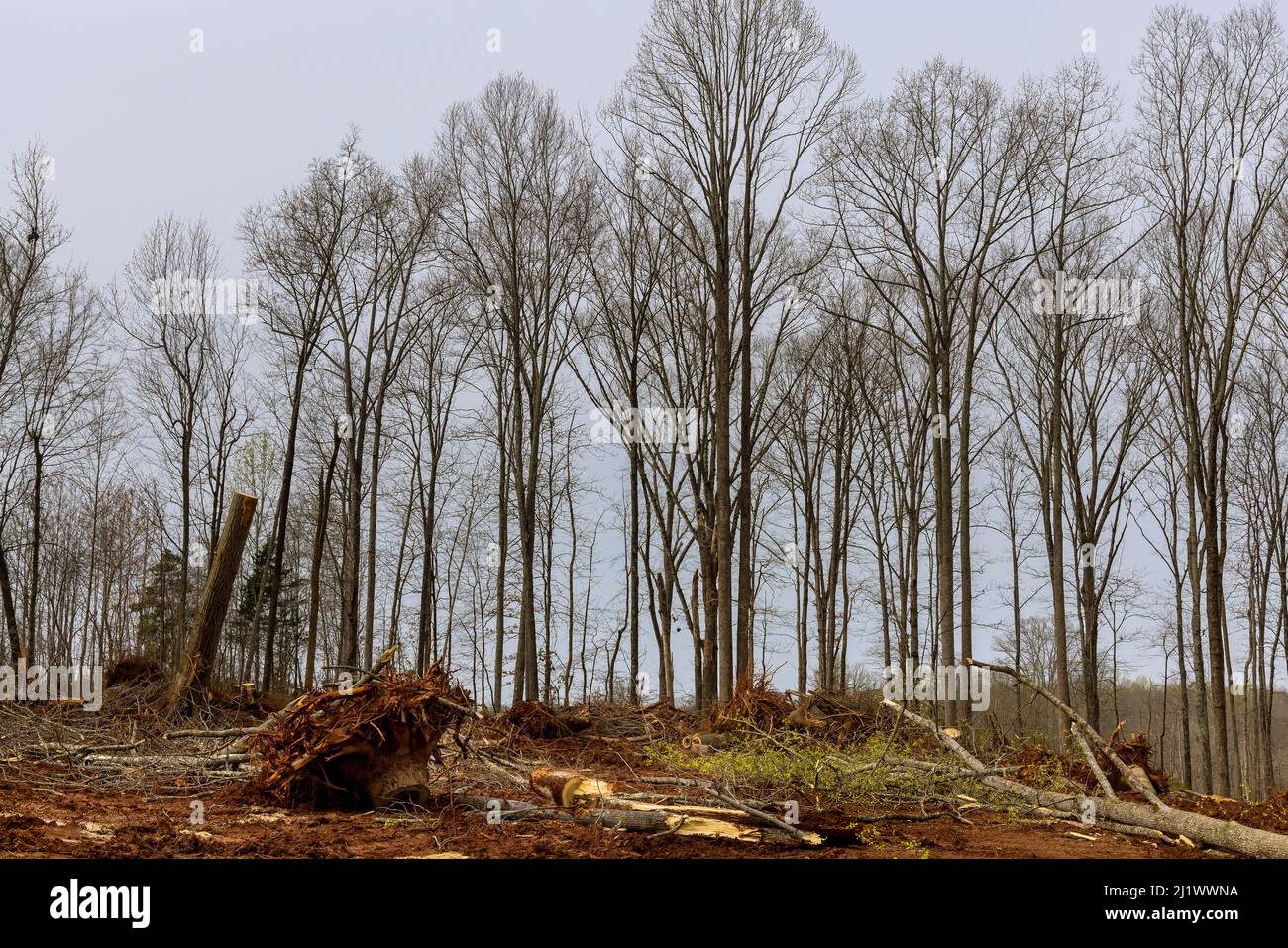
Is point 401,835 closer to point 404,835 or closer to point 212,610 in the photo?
point 404,835

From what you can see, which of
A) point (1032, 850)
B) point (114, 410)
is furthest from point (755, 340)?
point (1032, 850)

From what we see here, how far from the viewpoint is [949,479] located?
17172 mm

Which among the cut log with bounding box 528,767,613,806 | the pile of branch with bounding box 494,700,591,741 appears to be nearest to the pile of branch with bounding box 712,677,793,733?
the pile of branch with bounding box 494,700,591,741

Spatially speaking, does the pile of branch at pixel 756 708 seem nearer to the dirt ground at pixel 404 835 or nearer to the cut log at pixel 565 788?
the dirt ground at pixel 404 835

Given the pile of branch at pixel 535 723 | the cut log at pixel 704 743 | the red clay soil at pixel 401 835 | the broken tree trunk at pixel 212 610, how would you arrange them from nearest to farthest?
the red clay soil at pixel 401 835
the broken tree trunk at pixel 212 610
the cut log at pixel 704 743
the pile of branch at pixel 535 723

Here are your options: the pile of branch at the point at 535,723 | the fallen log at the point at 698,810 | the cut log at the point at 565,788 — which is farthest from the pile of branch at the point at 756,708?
the cut log at the point at 565,788

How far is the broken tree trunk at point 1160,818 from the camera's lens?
239 inches

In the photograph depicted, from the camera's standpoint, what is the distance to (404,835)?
591 centimetres

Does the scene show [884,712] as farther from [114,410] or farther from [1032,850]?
[114,410]

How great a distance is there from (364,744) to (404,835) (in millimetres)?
1122

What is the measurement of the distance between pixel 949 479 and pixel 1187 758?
470 inches

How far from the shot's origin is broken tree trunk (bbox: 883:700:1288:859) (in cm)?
606

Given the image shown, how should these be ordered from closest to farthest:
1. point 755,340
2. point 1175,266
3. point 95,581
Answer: point 1175,266, point 755,340, point 95,581

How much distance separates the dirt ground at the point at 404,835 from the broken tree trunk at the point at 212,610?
9.88 ft
